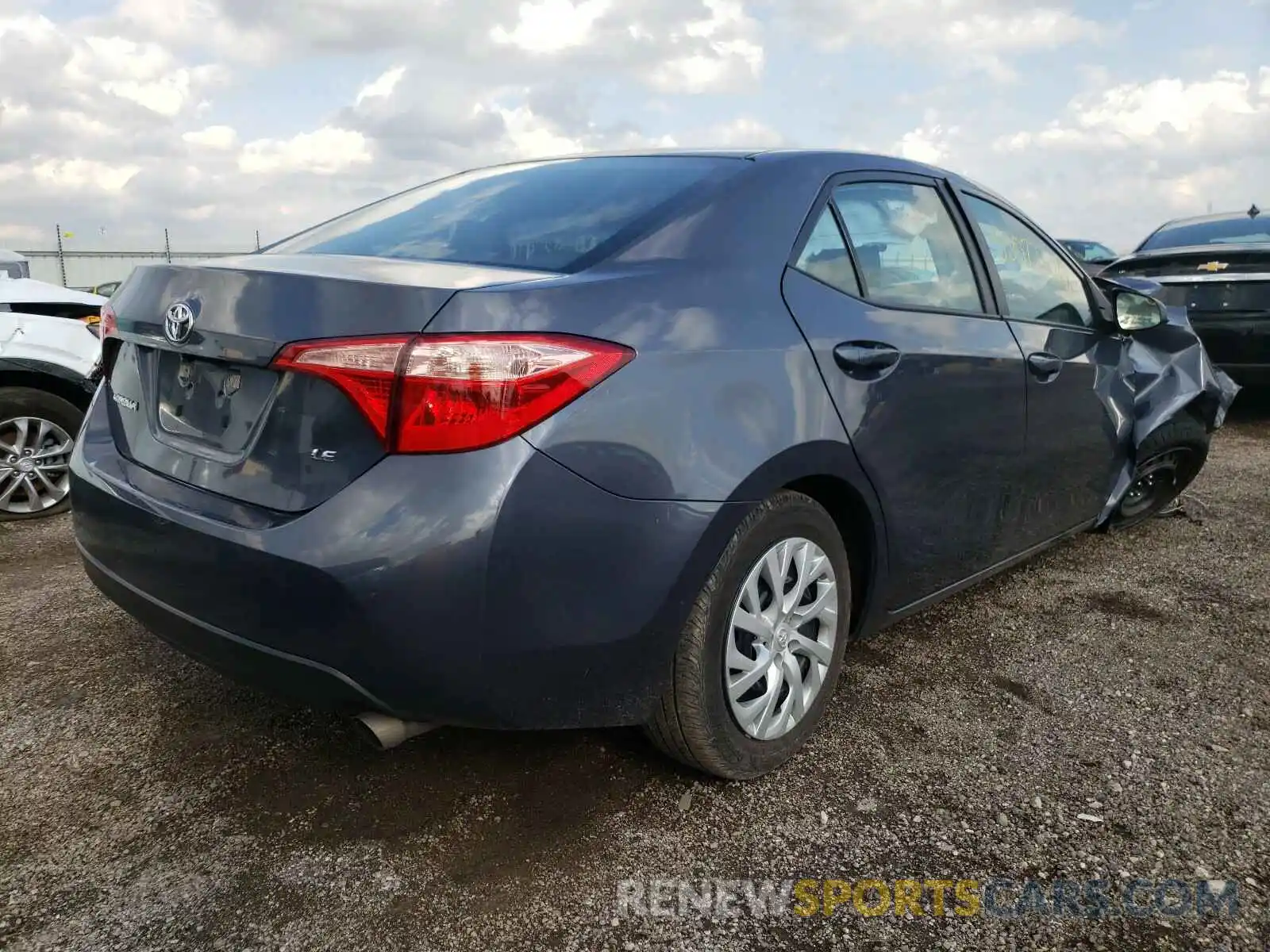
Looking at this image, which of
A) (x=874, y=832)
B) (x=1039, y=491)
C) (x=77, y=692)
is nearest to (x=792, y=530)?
(x=874, y=832)

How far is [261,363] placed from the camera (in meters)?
1.85

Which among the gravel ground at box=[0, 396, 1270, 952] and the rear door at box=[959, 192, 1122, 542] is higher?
the rear door at box=[959, 192, 1122, 542]

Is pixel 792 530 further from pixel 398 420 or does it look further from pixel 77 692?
pixel 77 692

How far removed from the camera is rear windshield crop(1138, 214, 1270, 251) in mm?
7316

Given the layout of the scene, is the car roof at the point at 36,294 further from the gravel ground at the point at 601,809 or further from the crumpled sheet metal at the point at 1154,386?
the crumpled sheet metal at the point at 1154,386

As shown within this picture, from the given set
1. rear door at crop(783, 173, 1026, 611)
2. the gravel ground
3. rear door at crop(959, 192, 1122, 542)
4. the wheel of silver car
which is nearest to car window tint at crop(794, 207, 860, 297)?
rear door at crop(783, 173, 1026, 611)

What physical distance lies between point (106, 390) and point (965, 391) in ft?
7.55

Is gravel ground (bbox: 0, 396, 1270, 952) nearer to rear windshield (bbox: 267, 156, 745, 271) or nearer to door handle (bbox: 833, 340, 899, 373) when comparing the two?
door handle (bbox: 833, 340, 899, 373)

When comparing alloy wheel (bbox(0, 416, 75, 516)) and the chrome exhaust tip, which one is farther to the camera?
alloy wheel (bbox(0, 416, 75, 516))

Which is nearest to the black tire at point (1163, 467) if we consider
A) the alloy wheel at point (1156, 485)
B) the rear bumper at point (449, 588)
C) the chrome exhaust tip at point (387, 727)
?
the alloy wheel at point (1156, 485)

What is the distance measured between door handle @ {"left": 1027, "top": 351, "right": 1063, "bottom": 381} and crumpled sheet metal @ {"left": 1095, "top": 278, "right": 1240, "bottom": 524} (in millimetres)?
459

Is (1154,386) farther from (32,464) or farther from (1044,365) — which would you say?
(32,464)

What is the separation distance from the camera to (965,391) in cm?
271

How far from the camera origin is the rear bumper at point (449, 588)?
1.71 meters
